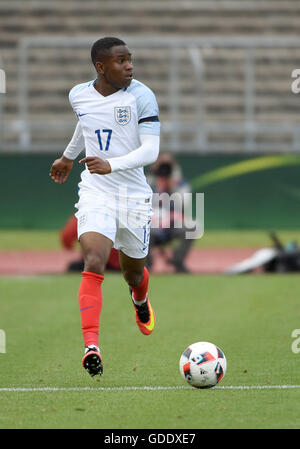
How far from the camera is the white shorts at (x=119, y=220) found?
275 inches

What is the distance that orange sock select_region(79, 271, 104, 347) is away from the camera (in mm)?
6574

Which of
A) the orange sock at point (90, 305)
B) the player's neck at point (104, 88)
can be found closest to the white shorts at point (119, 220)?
the orange sock at point (90, 305)

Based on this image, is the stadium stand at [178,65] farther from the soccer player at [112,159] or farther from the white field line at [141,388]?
the white field line at [141,388]

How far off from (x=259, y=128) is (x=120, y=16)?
274 inches

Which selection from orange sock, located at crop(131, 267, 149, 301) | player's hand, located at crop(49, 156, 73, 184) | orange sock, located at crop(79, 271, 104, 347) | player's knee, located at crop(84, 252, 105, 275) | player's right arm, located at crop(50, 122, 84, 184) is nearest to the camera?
orange sock, located at crop(79, 271, 104, 347)

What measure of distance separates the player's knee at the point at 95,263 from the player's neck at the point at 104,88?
1.26 m

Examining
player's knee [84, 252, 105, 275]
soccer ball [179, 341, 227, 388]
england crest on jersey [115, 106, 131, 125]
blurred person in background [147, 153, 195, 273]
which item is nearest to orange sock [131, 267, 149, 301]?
player's knee [84, 252, 105, 275]

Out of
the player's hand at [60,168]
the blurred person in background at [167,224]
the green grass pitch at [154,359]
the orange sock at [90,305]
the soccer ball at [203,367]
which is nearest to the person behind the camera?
the green grass pitch at [154,359]

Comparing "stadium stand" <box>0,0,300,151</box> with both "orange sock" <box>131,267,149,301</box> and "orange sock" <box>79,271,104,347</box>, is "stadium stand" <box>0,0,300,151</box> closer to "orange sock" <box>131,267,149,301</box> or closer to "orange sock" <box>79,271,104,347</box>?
"orange sock" <box>131,267,149,301</box>

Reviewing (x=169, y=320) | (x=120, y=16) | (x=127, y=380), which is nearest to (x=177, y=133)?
(x=120, y=16)

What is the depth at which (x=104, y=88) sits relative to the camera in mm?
7203

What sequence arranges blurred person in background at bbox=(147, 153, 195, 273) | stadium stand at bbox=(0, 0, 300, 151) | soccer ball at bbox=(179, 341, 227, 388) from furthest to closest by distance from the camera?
stadium stand at bbox=(0, 0, 300, 151) < blurred person in background at bbox=(147, 153, 195, 273) < soccer ball at bbox=(179, 341, 227, 388)

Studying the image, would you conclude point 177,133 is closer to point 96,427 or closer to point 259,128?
point 259,128

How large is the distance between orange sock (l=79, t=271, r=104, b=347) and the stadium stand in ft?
46.3
